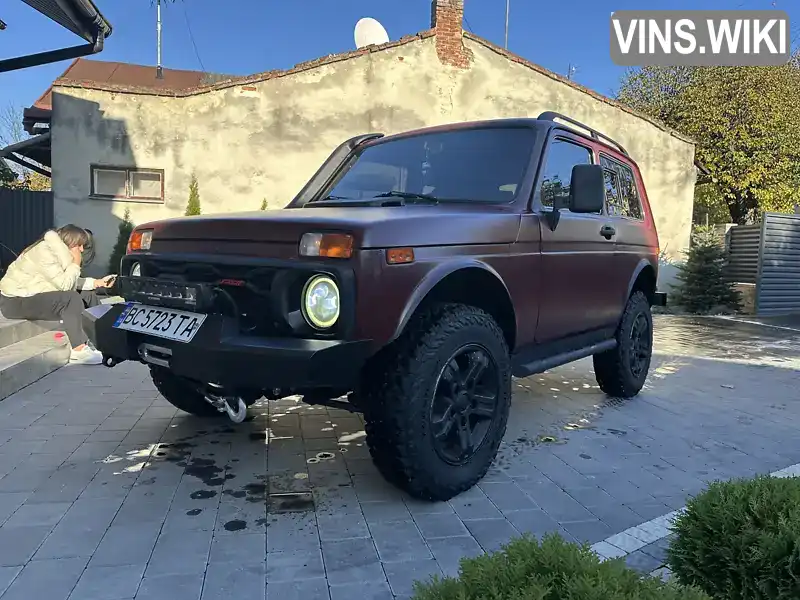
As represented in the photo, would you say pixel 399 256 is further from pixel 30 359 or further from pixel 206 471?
pixel 30 359

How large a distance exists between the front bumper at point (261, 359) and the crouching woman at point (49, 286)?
11.7ft

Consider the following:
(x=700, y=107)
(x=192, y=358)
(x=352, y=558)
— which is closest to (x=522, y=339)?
(x=352, y=558)

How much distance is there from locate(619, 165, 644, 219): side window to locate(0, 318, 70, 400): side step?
16.7ft

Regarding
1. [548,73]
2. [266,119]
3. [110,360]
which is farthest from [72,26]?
[548,73]

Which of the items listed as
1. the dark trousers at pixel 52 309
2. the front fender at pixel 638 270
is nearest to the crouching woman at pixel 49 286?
the dark trousers at pixel 52 309

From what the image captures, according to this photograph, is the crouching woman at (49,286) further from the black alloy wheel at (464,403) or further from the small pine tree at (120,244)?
the small pine tree at (120,244)

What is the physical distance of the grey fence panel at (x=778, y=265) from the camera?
1264cm

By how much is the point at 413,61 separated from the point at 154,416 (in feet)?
34.2

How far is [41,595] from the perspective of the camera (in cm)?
211

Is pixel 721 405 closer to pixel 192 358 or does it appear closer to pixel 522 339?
pixel 522 339

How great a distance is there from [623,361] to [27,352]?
508 centimetres

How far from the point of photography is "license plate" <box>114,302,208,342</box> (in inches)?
104

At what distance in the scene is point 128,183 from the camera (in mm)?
11750

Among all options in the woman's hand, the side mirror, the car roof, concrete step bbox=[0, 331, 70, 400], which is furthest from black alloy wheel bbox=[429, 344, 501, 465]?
the woman's hand
